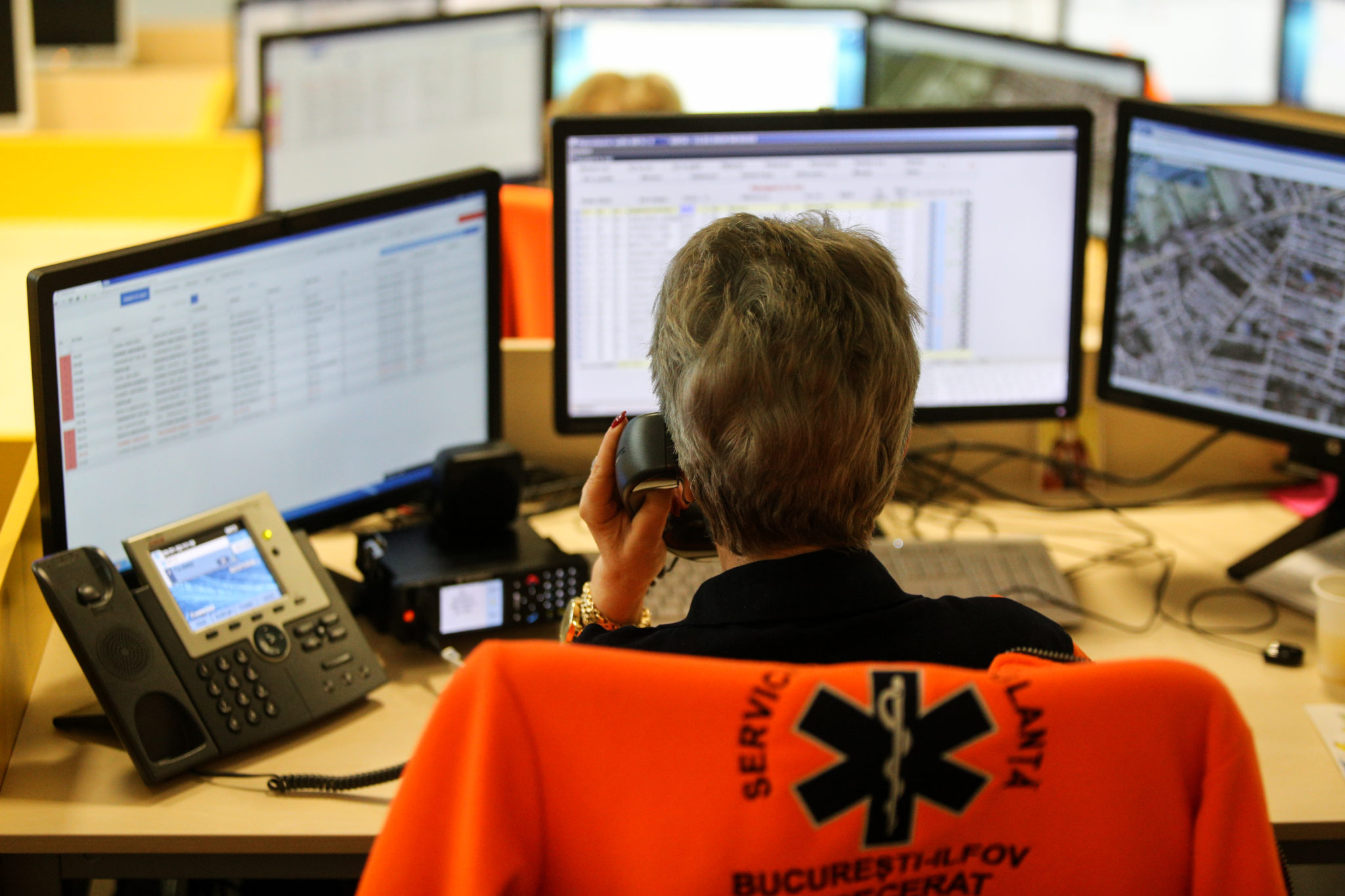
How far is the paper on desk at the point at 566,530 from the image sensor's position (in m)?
1.69

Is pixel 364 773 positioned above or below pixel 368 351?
below

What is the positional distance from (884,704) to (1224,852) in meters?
0.22

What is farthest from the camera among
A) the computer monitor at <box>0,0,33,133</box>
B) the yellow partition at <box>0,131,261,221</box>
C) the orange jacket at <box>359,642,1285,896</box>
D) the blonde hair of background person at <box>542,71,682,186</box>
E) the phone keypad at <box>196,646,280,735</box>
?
the computer monitor at <box>0,0,33,133</box>

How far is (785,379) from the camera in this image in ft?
2.98

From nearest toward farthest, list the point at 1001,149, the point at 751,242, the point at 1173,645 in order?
the point at 751,242, the point at 1173,645, the point at 1001,149

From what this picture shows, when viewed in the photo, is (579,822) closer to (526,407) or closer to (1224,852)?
(1224,852)

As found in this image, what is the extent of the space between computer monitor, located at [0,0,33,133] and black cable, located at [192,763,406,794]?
337cm

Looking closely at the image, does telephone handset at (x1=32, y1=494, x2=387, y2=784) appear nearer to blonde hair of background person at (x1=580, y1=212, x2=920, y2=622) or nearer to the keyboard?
the keyboard

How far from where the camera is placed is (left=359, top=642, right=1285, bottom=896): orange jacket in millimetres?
730

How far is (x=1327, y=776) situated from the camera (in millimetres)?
1262

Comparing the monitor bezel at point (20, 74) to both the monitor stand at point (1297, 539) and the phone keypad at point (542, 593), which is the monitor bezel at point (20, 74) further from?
the monitor stand at point (1297, 539)

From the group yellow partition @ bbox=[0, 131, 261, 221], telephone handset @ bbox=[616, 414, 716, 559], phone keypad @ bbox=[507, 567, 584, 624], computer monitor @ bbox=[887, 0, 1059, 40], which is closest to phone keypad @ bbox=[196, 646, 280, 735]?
phone keypad @ bbox=[507, 567, 584, 624]

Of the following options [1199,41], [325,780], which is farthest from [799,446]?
[1199,41]

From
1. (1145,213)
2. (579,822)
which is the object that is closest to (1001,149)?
(1145,213)
